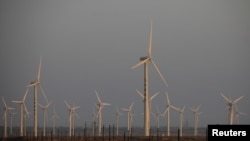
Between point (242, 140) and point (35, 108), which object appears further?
point (35, 108)

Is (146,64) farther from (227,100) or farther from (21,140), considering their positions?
(227,100)

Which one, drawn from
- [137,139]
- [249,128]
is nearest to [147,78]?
[137,139]

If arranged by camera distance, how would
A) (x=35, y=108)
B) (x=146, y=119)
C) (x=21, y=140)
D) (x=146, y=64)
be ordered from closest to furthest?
(x=146, y=119) → (x=146, y=64) → (x=21, y=140) → (x=35, y=108)

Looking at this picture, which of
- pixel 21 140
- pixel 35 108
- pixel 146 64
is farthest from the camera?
pixel 35 108

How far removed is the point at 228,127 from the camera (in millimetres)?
34781

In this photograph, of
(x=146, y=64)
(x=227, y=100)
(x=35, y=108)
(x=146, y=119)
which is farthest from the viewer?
(x=227, y=100)

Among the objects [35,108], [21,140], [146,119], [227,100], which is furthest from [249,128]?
[227,100]

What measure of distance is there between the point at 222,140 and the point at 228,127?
3.13 ft

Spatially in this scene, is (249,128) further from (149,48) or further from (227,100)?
(227,100)

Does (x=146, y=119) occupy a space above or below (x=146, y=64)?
below

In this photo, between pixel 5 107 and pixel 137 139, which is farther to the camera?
pixel 5 107

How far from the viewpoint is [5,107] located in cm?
15638

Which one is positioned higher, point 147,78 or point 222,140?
point 147,78

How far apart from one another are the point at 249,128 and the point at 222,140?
2.77 meters
